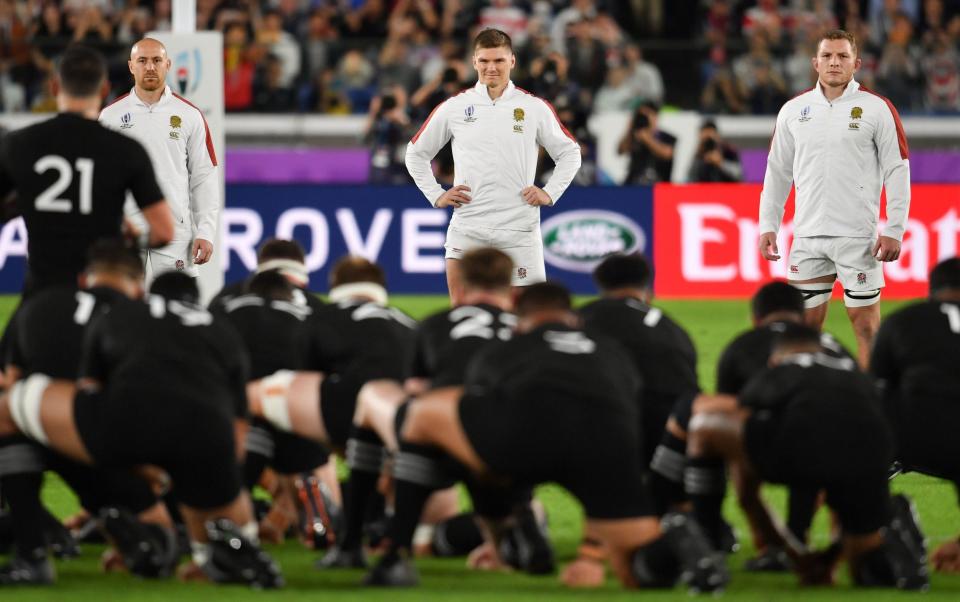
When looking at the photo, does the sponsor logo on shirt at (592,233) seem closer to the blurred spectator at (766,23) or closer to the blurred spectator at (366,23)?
the blurred spectator at (766,23)

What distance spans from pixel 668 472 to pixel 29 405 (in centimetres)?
264

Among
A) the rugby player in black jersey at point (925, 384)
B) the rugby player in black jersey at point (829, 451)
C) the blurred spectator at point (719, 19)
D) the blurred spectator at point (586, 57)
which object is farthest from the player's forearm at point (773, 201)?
the blurred spectator at point (719, 19)

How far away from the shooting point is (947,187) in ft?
58.6

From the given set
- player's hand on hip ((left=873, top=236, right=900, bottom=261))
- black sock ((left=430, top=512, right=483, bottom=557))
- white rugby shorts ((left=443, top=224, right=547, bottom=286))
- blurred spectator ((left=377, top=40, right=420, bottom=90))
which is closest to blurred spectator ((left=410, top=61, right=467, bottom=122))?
blurred spectator ((left=377, top=40, right=420, bottom=90))

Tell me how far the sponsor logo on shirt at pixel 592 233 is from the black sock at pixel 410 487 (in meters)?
11.5

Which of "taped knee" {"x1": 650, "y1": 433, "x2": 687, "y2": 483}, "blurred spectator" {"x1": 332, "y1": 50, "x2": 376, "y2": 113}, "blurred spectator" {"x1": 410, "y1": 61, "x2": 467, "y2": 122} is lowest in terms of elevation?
"taped knee" {"x1": 650, "y1": 433, "x2": 687, "y2": 483}

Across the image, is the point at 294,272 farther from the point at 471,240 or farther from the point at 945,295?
the point at 945,295

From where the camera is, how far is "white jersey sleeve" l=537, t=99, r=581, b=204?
1092 cm

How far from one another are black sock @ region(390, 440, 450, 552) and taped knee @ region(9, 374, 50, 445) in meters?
1.40

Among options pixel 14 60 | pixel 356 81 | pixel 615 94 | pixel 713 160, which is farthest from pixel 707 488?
pixel 14 60

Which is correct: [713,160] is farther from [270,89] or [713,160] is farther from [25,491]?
[25,491]

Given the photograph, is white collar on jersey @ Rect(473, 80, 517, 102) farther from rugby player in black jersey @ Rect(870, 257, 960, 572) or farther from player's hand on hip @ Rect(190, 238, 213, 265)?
rugby player in black jersey @ Rect(870, 257, 960, 572)

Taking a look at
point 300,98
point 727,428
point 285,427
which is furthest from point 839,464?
→ point 300,98

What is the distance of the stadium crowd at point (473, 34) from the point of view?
23.2m
